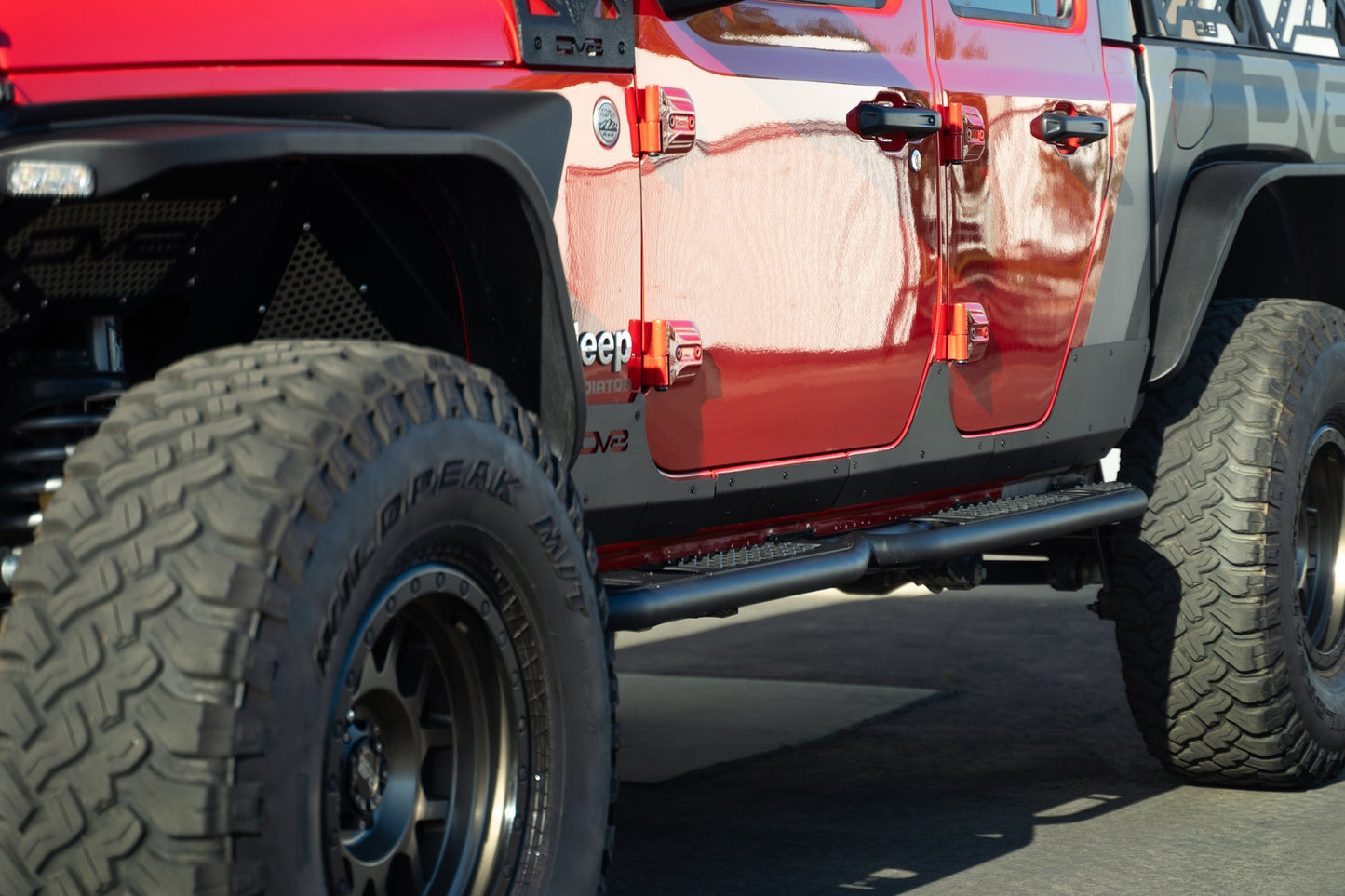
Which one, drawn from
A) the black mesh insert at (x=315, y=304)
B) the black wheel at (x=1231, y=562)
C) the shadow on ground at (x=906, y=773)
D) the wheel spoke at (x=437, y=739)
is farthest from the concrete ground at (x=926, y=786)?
the black mesh insert at (x=315, y=304)

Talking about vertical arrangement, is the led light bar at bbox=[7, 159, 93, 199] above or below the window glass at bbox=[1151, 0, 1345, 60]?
below

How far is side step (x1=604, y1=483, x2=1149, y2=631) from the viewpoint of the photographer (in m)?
2.98

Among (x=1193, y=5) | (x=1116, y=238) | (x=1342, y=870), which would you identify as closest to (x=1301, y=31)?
(x=1193, y=5)

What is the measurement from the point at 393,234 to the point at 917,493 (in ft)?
5.50

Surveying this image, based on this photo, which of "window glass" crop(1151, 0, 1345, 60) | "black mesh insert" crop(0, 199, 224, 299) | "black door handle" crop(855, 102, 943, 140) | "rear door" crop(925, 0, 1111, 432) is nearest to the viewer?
"black mesh insert" crop(0, 199, 224, 299)

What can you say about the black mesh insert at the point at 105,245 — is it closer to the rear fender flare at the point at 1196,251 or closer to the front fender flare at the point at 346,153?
the front fender flare at the point at 346,153

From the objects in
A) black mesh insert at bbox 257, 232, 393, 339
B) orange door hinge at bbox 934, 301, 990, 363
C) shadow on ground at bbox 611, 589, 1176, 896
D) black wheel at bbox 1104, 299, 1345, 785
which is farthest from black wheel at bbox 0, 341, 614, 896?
black wheel at bbox 1104, 299, 1345, 785

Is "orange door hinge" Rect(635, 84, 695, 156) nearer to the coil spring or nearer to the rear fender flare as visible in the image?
the coil spring

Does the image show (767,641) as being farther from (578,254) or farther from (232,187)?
(232,187)

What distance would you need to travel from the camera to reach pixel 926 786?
4.53 meters

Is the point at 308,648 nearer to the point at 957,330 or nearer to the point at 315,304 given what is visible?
the point at 315,304

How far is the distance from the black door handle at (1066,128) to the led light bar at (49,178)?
2510mm

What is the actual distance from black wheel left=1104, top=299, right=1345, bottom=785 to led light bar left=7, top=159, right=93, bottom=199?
10.3 ft

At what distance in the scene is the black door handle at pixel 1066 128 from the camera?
4094 millimetres
